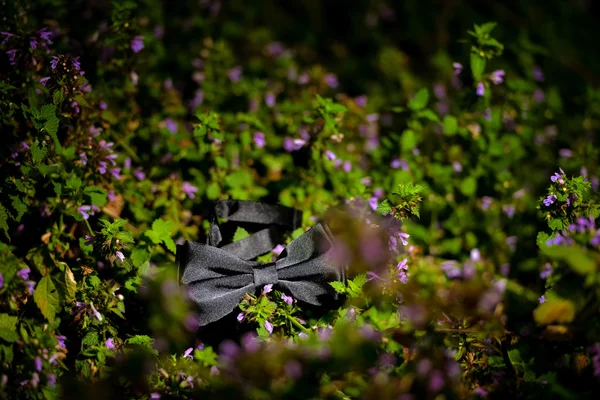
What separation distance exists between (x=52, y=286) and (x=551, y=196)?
1.93 meters

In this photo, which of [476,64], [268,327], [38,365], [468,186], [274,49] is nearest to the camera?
[38,365]

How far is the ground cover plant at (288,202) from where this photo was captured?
5.16ft

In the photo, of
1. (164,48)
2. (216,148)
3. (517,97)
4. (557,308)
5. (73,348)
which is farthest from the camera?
(164,48)

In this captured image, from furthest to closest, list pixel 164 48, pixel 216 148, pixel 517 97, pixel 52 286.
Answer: pixel 164 48 → pixel 517 97 → pixel 216 148 → pixel 52 286

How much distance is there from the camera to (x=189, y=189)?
2.35 m

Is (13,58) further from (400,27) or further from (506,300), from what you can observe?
(400,27)

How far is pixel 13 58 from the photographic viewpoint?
6.57 feet

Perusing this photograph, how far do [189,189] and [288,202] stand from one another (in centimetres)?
51

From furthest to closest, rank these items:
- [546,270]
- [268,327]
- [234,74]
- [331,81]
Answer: [331,81] < [234,74] < [546,270] < [268,327]

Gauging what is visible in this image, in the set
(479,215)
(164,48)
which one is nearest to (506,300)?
(479,215)

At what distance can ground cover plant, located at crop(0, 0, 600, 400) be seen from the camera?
5.16ft

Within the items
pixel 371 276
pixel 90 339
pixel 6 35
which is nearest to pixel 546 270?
pixel 371 276

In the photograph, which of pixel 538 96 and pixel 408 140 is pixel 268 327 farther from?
pixel 538 96

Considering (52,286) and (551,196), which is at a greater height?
(551,196)
